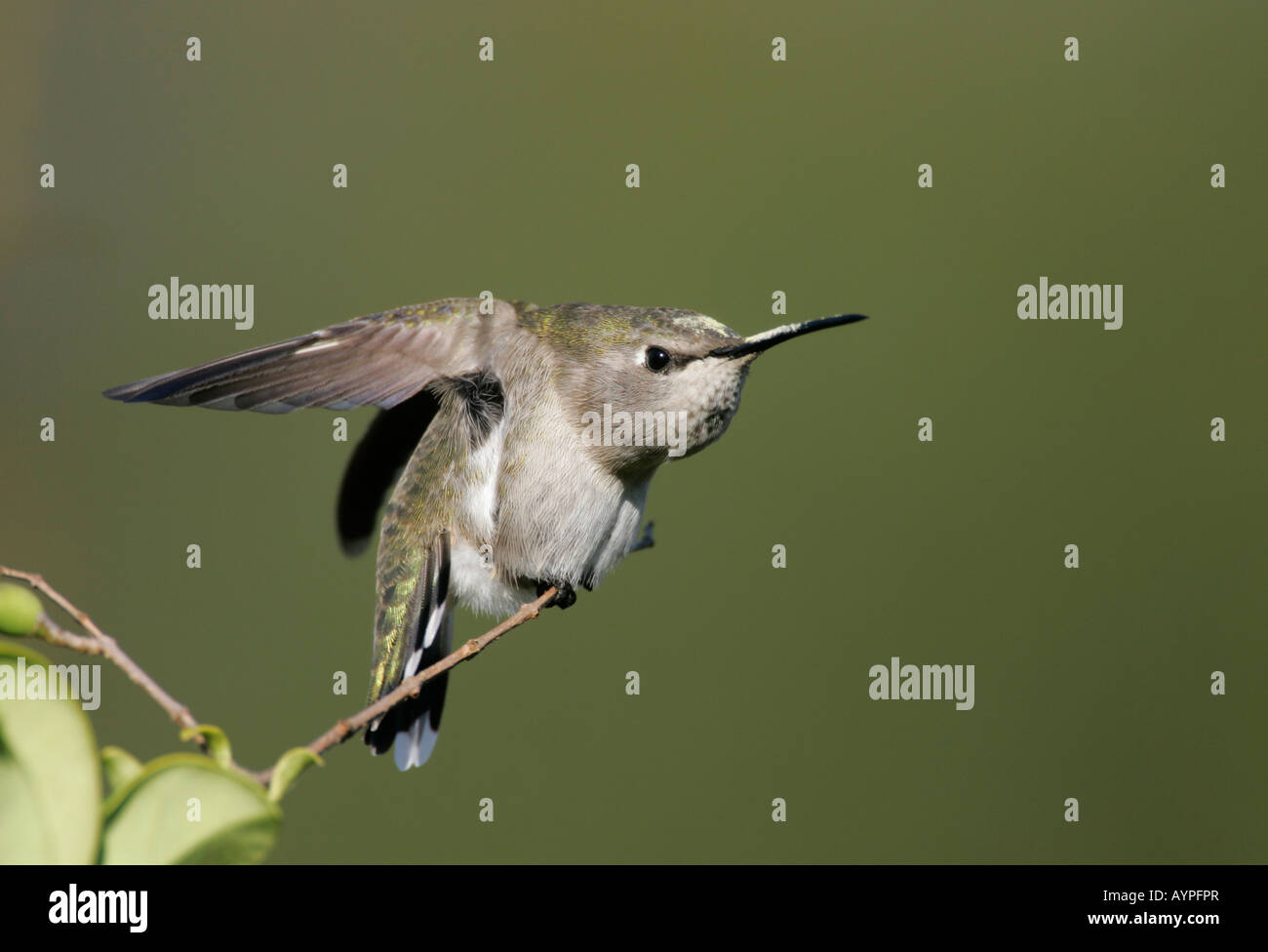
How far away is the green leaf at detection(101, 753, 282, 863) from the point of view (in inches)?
32.8

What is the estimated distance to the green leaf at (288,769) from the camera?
37.2 inches

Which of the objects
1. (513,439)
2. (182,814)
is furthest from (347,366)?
(182,814)

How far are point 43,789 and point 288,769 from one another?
0.21 m

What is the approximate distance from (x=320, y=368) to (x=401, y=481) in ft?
1.63

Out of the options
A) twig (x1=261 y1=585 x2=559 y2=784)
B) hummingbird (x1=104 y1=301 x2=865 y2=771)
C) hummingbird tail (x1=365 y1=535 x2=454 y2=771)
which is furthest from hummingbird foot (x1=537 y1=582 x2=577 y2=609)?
twig (x1=261 y1=585 x2=559 y2=784)

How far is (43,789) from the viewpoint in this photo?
0.81m

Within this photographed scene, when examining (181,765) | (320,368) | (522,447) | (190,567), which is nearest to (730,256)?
(190,567)

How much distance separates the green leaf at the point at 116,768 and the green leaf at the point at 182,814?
4.5 inches

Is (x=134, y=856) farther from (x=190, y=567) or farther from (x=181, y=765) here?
(x=190, y=567)

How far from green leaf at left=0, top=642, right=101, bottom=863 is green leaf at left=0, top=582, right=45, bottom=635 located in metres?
0.10

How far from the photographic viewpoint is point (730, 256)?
5.03m

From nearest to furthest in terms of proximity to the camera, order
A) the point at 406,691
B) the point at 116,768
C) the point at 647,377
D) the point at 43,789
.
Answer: the point at 43,789 < the point at 116,768 < the point at 406,691 < the point at 647,377

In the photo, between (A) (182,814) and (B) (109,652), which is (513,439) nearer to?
(B) (109,652)

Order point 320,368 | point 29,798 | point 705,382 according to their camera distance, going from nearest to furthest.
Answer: point 29,798, point 320,368, point 705,382
